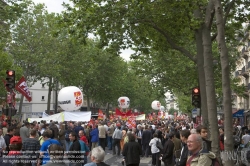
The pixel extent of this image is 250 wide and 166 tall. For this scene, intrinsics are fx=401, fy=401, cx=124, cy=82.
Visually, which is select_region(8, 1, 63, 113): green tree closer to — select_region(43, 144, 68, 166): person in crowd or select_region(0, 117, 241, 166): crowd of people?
select_region(0, 117, 241, 166): crowd of people

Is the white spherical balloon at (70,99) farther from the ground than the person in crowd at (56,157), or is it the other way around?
the white spherical balloon at (70,99)

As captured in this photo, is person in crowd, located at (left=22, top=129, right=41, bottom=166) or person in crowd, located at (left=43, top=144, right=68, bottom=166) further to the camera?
person in crowd, located at (left=22, top=129, right=41, bottom=166)

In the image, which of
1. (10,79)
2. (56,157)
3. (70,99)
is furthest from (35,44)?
(56,157)

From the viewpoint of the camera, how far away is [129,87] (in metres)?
73.4

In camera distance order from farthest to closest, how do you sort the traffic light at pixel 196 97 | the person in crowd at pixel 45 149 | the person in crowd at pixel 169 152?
1. the traffic light at pixel 196 97
2. the person in crowd at pixel 169 152
3. the person in crowd at pixel 45 149

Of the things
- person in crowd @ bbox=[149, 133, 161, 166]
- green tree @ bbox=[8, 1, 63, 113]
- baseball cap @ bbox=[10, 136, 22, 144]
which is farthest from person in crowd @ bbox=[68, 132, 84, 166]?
green tree @ bbox=[8, 1, 63, 113]

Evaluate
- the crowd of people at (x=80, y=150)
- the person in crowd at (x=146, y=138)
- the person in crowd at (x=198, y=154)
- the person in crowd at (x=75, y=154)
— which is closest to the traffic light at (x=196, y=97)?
the crowd of people at (x=80, y=150)

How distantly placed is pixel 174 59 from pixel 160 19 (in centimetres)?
1984

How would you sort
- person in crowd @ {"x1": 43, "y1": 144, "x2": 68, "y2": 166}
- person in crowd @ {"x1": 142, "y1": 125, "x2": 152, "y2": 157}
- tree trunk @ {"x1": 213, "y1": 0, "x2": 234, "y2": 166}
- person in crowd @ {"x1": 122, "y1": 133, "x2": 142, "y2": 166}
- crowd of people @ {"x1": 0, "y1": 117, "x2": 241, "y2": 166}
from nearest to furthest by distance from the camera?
crowd of people @ {"x1": 0, "y1": 117, "x2": 241, "y2": 166}
person in crowd @ {"x1": 43, "y1": 144, "x2": 68, "y2": 166}
tree trunk @ {"x1": 213, "y1": 0, "x2": 234, "y2": 166}
person in crowd @ {"x1": 122, "y1": 133, "x2": 142, "y2": 166}
person in crowd @ {"x1": 142, "y1": 125, "x2": 152, "y2": 157}

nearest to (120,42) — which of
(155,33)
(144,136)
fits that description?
(155,33)

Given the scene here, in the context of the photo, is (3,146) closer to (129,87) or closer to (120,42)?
(120,42)

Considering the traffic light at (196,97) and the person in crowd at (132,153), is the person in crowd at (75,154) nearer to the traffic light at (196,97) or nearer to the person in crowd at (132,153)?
the person in crowd at (132,153)

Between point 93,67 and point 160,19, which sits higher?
point 93,67

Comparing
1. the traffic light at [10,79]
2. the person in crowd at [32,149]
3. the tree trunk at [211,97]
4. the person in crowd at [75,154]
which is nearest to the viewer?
the person in crowd at [32,149]
